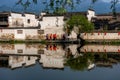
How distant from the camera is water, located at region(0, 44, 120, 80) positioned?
19.7 metres

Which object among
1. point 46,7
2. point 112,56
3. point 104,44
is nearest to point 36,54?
point 112,56

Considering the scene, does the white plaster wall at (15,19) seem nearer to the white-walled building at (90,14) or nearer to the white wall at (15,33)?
the white wall at (15,33)

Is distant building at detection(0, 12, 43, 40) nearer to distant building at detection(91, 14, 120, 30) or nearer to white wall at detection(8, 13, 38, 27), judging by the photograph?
white wall at detection(8, 13, 38, 27)

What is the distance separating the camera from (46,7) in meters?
5.12

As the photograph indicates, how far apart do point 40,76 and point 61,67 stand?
13.4ft

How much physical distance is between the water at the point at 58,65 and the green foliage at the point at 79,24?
29.6ft

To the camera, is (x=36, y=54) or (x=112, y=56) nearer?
(x=112, y=56)


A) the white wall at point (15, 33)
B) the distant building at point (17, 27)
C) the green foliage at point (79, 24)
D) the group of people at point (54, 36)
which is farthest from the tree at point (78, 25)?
the white wall at point (15, 33)

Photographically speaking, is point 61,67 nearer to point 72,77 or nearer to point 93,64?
point 93,64

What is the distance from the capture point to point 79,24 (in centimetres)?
4191

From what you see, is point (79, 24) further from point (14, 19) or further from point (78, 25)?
point (14, 19)

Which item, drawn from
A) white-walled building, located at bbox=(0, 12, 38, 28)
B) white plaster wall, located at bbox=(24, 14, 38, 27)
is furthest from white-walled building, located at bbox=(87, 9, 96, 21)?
white-walled building, located at bbox=(0, 12, 38, 28)

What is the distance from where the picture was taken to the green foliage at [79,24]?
41.7 m

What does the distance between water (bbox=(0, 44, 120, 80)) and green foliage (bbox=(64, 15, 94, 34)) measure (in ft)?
29.6
